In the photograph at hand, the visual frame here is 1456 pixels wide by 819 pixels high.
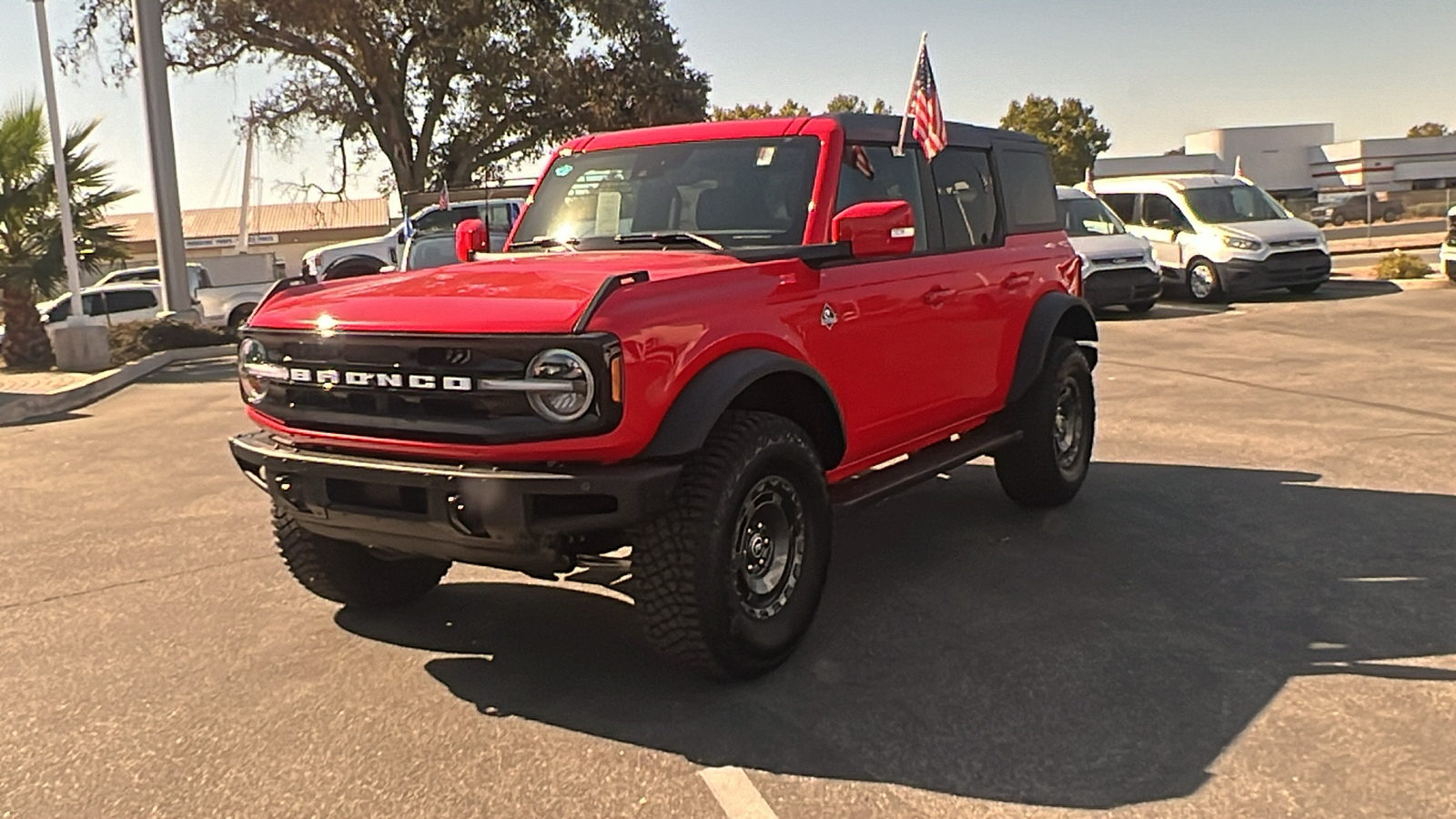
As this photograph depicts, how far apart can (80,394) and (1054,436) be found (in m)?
11.4

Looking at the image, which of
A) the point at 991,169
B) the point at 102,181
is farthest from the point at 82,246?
the point at 991,169

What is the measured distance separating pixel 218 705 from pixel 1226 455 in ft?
19.9

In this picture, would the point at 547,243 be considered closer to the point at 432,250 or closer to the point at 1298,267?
the point at 432,250

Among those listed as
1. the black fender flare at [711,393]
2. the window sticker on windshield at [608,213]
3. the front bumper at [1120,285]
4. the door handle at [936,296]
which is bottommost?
the front bumper at [1120,285]

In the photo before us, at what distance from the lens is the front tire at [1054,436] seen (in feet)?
20.9

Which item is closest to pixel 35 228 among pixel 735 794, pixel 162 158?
pixel 162 158

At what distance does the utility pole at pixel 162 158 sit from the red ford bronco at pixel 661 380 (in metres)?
17.4

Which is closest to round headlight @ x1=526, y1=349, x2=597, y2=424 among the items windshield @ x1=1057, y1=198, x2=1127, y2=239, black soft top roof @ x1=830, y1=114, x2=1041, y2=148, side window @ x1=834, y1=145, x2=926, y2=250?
side window @ x1=834, y1=145, x2=926, y2=250

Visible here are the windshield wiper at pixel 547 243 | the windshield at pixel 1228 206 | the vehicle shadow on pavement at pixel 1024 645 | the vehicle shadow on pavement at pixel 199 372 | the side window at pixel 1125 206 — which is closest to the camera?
the vehicle shadow on pavement at pixel 1024 645

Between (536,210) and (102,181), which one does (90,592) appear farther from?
(102,181)

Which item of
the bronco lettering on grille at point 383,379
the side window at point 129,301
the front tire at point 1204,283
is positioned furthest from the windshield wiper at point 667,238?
the side window at point 129,301

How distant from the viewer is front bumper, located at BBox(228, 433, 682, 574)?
12.5ft

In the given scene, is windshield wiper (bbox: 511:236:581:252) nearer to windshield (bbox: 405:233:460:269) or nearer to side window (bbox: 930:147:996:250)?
side window (bbox: 930:147:996:250)

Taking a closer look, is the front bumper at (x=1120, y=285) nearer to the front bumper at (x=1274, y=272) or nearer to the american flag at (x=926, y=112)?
the front bumper at (x=1274, y=272)
